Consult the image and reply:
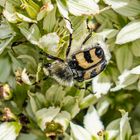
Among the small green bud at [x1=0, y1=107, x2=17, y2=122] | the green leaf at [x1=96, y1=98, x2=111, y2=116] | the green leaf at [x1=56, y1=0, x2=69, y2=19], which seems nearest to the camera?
the green leaf at [x1=56, y1=0, x2=69, y2=19]

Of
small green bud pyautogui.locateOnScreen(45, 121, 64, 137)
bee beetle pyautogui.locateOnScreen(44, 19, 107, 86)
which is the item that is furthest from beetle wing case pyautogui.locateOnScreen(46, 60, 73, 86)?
small green bud pyautogui.locateOnScreen(45, 121, 64, 137)

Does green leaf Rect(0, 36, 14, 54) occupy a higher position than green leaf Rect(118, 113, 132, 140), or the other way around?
green leaf Rect(0, 36, 14, 54)

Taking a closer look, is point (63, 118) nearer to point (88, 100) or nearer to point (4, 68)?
point (88, 100)

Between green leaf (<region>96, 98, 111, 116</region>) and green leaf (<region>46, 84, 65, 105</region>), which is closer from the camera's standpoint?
green leaf (<region>46, 84, 65, 105</region>)

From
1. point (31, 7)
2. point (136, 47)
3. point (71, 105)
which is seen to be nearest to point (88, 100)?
point (71, 105)

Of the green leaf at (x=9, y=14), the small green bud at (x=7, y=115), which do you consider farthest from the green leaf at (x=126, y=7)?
the small green bud at (x=7, y=115)

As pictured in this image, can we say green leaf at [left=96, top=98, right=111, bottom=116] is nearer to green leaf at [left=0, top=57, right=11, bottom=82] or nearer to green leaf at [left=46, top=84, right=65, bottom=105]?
green leaf at [left=46, top=84, right=65, bottom=105]
